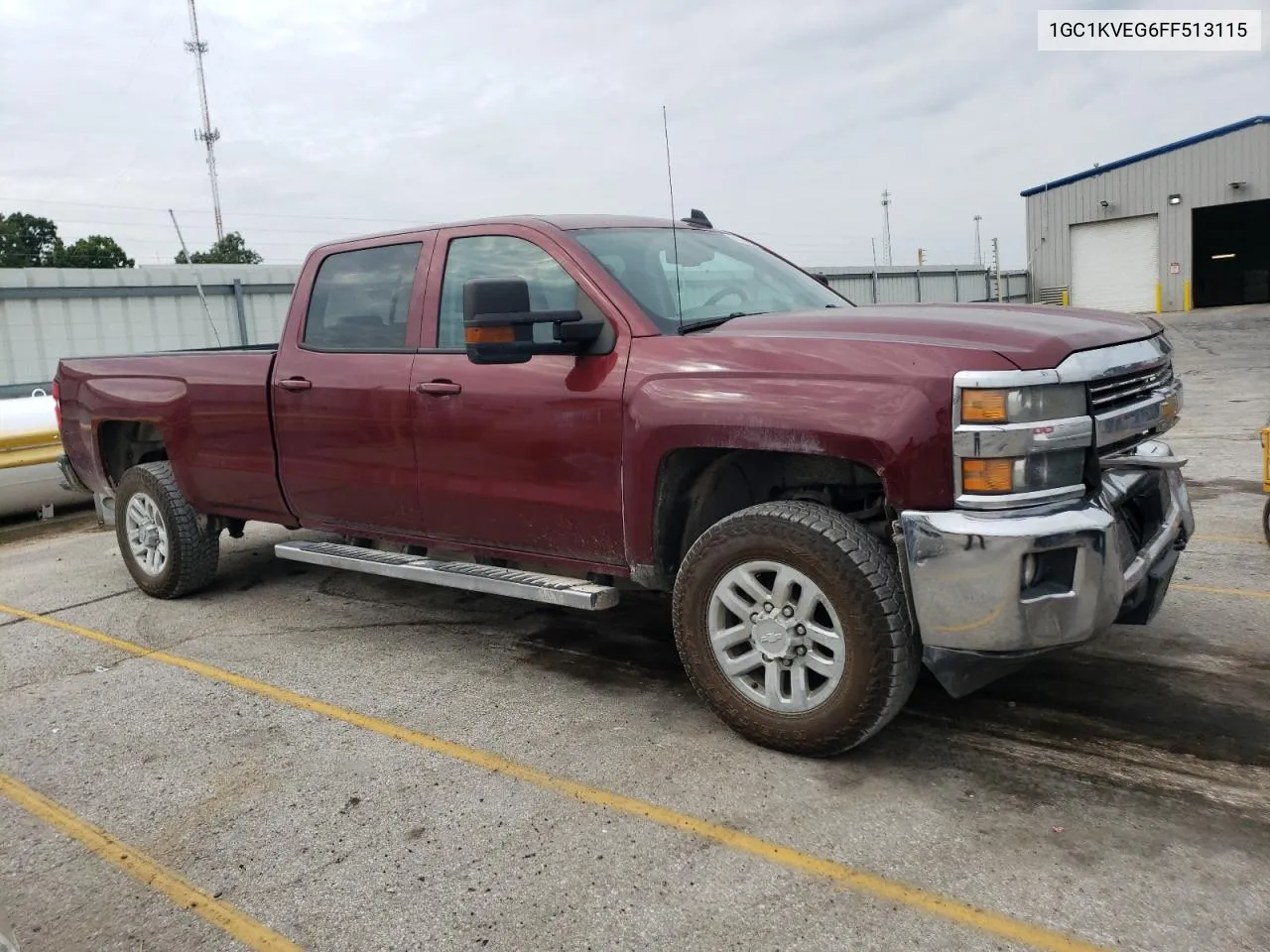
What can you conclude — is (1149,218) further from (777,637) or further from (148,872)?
(148,872)

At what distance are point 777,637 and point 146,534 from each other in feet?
14.2

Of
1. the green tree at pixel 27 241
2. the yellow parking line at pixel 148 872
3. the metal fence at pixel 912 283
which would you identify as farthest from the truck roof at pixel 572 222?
the green tree at pixel 27 241

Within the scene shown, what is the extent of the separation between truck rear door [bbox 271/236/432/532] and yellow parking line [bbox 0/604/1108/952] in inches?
36.8

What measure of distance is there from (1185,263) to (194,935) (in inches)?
1357

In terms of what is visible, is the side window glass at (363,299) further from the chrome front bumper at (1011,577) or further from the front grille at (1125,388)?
the front grille at (1125,388)

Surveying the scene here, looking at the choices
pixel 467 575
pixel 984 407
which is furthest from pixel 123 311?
pixel 984 407

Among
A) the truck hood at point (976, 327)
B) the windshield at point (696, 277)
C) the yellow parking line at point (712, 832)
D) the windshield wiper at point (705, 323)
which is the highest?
the windshield at point (696, 277)

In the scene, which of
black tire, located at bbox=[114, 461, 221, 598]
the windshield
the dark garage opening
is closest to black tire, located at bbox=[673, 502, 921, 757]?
the windshield

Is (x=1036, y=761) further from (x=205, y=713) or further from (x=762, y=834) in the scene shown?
(x=205, y=713)

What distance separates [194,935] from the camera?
8.83 feet

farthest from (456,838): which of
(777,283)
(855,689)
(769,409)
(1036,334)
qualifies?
(777,283)

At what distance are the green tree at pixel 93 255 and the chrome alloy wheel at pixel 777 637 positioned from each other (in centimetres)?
5519

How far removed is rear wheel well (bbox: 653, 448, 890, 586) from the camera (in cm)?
367

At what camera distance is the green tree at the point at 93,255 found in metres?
52.0
